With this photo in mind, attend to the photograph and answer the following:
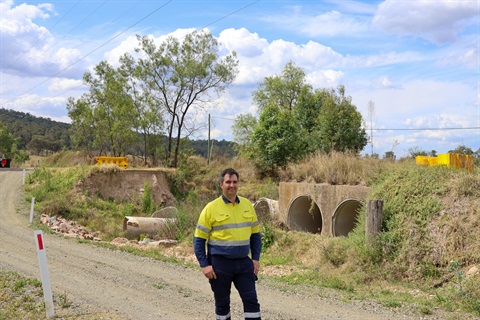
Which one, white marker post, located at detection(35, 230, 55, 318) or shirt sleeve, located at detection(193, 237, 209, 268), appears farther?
white marker post, located at detection(35, 230, 55, 318)

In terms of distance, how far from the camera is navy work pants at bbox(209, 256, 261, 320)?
5.50 meters

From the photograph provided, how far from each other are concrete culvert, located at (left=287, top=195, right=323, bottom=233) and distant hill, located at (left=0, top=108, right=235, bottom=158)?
4164 cm

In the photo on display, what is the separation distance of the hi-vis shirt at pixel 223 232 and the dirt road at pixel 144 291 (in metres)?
2.30

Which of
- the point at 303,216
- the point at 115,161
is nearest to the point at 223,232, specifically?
the point at 303,216

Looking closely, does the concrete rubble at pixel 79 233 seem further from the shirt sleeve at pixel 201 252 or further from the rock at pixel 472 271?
the shirt sleeve at pixel 201 252

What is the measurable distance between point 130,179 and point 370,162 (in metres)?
18.0

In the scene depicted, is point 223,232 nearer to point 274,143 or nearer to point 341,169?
point 341,169

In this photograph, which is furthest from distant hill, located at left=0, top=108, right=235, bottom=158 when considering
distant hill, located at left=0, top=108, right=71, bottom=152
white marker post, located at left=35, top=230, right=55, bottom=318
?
white marker post, located at left=35, top=230, right=55, bottom=318

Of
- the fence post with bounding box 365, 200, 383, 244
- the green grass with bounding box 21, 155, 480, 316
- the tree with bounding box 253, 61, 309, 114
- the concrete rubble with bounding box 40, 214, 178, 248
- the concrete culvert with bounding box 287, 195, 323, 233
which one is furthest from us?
the tree with bounding box 253, 61, 309, 114

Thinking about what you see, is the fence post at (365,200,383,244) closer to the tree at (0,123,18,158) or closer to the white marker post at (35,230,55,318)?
the white marker post at (35,230,55,318)

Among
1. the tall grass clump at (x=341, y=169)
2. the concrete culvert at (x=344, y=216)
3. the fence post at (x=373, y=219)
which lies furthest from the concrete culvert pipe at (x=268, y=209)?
the fence post at (x=373, y=219)

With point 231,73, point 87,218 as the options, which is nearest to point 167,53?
point 231,73

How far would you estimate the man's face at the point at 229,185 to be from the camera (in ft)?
18.5

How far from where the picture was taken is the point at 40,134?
298 ft
